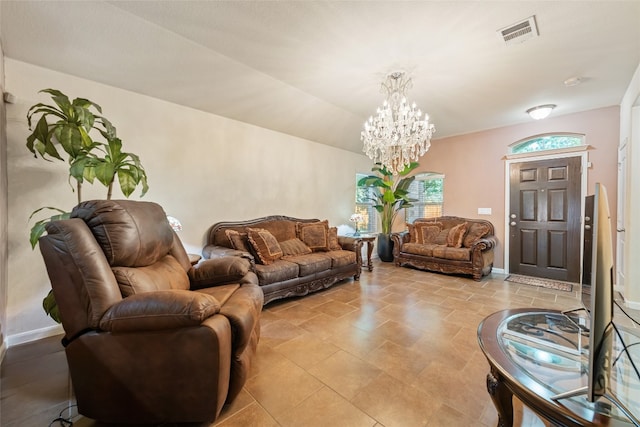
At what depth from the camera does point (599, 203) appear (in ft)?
2.64

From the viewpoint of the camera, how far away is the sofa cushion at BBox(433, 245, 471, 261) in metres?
4.38

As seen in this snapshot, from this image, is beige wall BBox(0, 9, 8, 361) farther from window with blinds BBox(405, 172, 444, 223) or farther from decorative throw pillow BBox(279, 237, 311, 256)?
window with blinds BBox(405, 172, 444, 223)

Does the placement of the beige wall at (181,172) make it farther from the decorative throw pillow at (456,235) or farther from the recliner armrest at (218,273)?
the decorative throw pillow at (456,235)

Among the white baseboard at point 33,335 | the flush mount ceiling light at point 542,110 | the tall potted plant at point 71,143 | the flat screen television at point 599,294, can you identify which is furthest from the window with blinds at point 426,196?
the white baseboard at point 33,335

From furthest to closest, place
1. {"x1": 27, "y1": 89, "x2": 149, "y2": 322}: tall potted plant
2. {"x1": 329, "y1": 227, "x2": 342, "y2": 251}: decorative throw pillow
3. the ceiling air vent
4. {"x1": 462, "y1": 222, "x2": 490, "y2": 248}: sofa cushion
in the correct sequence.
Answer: {"x1": 462, "y1": 222, "x2": 490, "y2": 248}: sofa cushion < {"x1": 329, "y1": 227, "x2": 342, "y2": 251}: decorative throw pillow < the ceiling air vent < {"x1": 27, "y1": 89, "x2": 149, "y2": 322}: tall potted plant

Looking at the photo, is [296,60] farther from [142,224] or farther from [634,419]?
[634,419]

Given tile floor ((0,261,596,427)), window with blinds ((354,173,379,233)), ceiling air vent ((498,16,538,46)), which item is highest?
ceiling air vent ((498,16,538,46))

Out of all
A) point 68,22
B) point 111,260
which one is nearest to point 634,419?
point 111,260

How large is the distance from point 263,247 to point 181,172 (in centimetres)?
144

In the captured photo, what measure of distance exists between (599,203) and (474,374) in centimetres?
162

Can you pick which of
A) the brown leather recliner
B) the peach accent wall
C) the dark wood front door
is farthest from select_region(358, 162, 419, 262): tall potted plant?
the brown leather recliner

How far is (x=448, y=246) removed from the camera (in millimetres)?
4770

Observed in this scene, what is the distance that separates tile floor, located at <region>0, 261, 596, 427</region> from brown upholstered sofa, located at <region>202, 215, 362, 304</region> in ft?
1.13

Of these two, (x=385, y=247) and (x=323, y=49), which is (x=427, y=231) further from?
(x=323, y=49)
